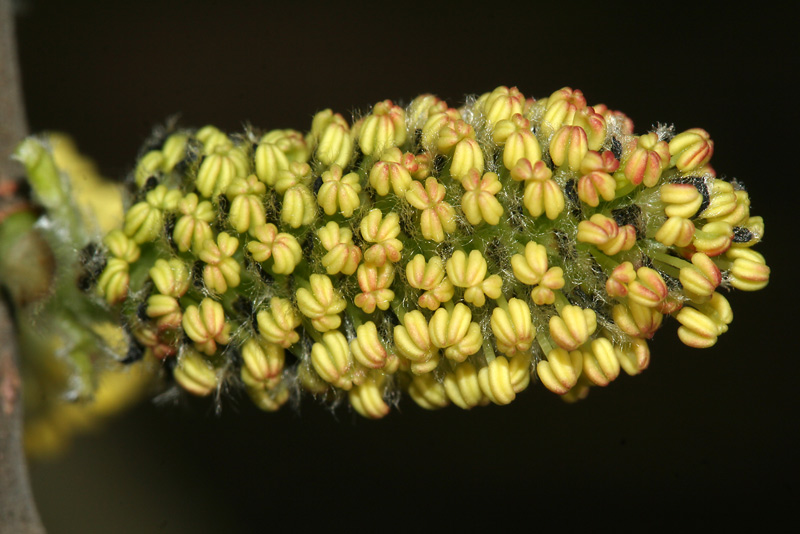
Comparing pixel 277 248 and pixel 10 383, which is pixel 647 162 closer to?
pixel 277 248

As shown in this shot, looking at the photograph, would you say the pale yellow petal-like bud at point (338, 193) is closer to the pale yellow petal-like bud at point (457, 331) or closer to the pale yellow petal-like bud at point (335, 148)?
the pale yellow petal-like bud at point (335, 148)

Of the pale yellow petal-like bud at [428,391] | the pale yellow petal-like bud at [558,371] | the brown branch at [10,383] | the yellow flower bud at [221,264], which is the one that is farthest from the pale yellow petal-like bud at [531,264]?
the brown branch at [10,383]

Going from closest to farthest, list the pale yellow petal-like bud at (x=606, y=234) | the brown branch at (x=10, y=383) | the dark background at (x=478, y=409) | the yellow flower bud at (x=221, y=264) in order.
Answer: the pale yellow petal-like bud at (x=606, y=234) → the yellow flower bud at (x=221, y=264) → the brown branch at (x=10, y=383) → the dark background at (x=478, y=409)

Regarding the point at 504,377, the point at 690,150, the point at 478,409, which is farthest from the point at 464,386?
the point at 478,409

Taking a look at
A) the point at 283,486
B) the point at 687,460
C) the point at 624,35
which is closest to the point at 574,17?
the point at 624,35

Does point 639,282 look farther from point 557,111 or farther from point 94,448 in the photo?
point 94,448
